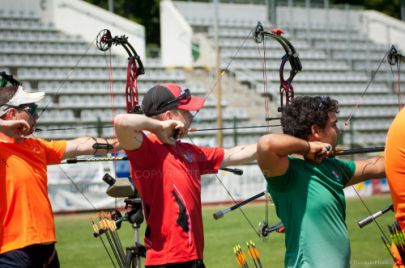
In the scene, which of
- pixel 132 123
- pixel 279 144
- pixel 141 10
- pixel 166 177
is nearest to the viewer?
pixel 279 144

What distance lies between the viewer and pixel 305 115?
384cm

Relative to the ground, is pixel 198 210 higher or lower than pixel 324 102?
lower

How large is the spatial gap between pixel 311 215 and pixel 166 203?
32.9 inches

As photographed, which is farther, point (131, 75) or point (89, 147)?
point (131, 75)

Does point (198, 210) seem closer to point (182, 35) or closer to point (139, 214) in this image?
point (139, 214)

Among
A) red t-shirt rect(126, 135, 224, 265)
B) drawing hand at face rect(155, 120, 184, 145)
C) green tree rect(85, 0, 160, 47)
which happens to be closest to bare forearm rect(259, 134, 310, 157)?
drawing hand at face rect(155, 120, 184, 145)

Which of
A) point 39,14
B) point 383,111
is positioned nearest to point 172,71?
point 39,14

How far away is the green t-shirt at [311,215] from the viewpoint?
372 cm

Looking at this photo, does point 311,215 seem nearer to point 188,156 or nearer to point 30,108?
point 188,156

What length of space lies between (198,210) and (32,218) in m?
1.04

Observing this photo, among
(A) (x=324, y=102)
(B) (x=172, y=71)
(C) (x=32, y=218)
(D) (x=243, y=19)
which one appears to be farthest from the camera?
(D) (x=243, y=19)

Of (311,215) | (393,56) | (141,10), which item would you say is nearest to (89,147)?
(311,215)

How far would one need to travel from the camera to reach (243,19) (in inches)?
1101

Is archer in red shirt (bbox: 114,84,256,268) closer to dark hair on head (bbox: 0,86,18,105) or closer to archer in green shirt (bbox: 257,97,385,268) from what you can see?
archer in green shirt (bbox: 257,97,385,268)
